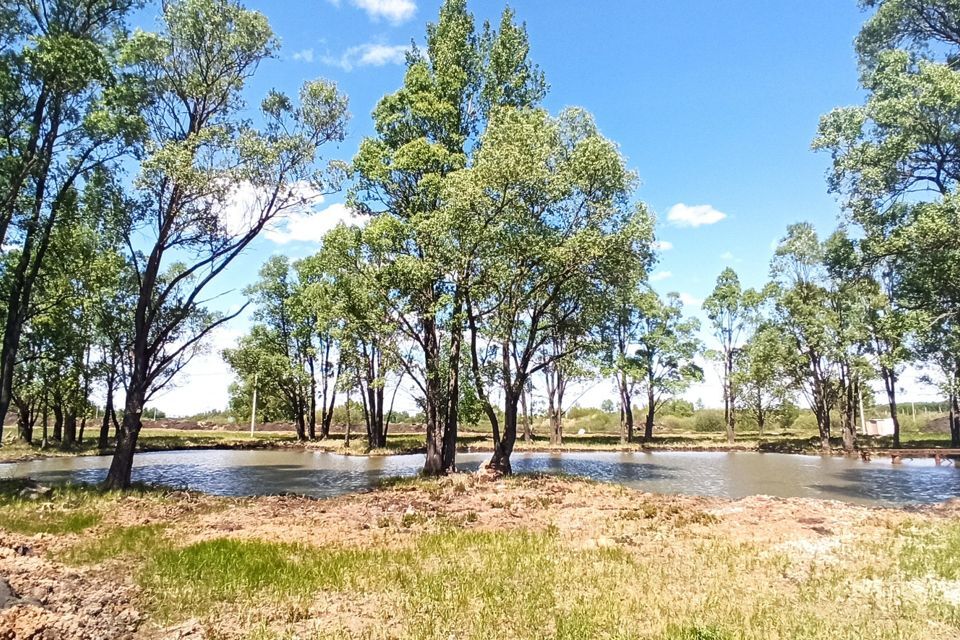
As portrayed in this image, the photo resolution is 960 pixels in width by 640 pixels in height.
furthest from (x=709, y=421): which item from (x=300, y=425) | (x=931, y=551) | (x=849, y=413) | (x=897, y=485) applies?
(x=931, y=551)

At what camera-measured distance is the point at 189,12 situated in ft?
68.8

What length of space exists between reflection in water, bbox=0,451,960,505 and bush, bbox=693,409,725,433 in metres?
36.7

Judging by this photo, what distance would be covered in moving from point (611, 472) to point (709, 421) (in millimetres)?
56360

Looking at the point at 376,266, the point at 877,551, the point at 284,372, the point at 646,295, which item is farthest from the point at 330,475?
the point at 646,295

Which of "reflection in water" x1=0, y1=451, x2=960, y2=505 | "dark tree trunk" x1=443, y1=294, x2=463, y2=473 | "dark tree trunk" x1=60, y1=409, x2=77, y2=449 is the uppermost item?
"dark tree trunk" x1=443, y1=294, x2=463, y2=473

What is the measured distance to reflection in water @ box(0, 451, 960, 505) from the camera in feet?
81.0

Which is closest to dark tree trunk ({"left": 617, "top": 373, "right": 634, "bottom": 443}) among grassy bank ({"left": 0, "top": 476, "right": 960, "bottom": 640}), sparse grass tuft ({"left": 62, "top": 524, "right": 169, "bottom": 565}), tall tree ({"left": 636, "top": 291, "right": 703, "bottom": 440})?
tall tree ({"left": 636, "top": 291, "right": 703, "bottom": 440})

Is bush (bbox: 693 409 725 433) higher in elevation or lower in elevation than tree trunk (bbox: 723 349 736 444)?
lower

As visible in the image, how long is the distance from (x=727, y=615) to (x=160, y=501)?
1705cm

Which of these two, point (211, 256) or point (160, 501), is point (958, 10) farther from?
point (160, 501)

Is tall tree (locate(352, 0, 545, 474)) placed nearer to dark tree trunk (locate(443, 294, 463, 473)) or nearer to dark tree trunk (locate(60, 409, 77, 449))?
dark tree trunk (locate(443, 294, 463, 473))

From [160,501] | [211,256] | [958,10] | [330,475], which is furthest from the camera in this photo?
[330,475]

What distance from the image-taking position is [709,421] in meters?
82.2

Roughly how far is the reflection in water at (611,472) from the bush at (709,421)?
3670 centimetres
